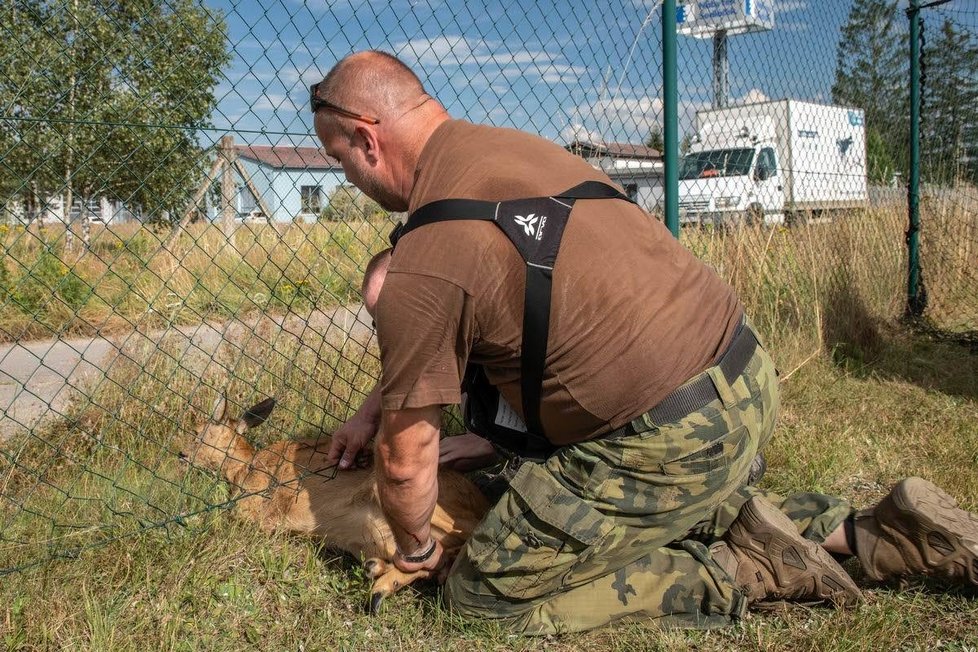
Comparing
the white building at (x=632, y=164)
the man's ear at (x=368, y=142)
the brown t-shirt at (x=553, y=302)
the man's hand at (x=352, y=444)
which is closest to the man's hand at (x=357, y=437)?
the man's hand at (x=352, y=444)

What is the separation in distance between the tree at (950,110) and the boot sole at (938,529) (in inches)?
205

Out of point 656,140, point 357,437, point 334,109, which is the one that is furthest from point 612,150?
point 334,109

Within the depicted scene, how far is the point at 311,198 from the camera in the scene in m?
4.61

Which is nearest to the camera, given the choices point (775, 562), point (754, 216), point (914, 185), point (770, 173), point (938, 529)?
point (938, 529)

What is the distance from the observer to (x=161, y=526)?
2.87 metres

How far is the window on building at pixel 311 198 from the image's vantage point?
4.34 meters

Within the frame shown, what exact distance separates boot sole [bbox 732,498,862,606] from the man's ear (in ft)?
5.60

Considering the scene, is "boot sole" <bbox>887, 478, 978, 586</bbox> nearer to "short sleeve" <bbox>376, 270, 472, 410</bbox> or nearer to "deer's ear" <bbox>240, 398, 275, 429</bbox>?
"short sleeve" <bbox>376, 270, 472, 410</bbox>

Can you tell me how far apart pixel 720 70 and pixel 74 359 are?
4.81 m

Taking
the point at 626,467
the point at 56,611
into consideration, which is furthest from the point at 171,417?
the point at 626,467

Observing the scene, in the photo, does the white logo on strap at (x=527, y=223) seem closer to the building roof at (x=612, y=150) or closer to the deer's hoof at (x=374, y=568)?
the deer's hoof at (x=374, y=568)

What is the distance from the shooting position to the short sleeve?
6.64 ft

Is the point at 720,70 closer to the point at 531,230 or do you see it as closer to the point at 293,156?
the point at 293,156

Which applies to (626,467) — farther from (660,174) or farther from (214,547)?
(660,174)
